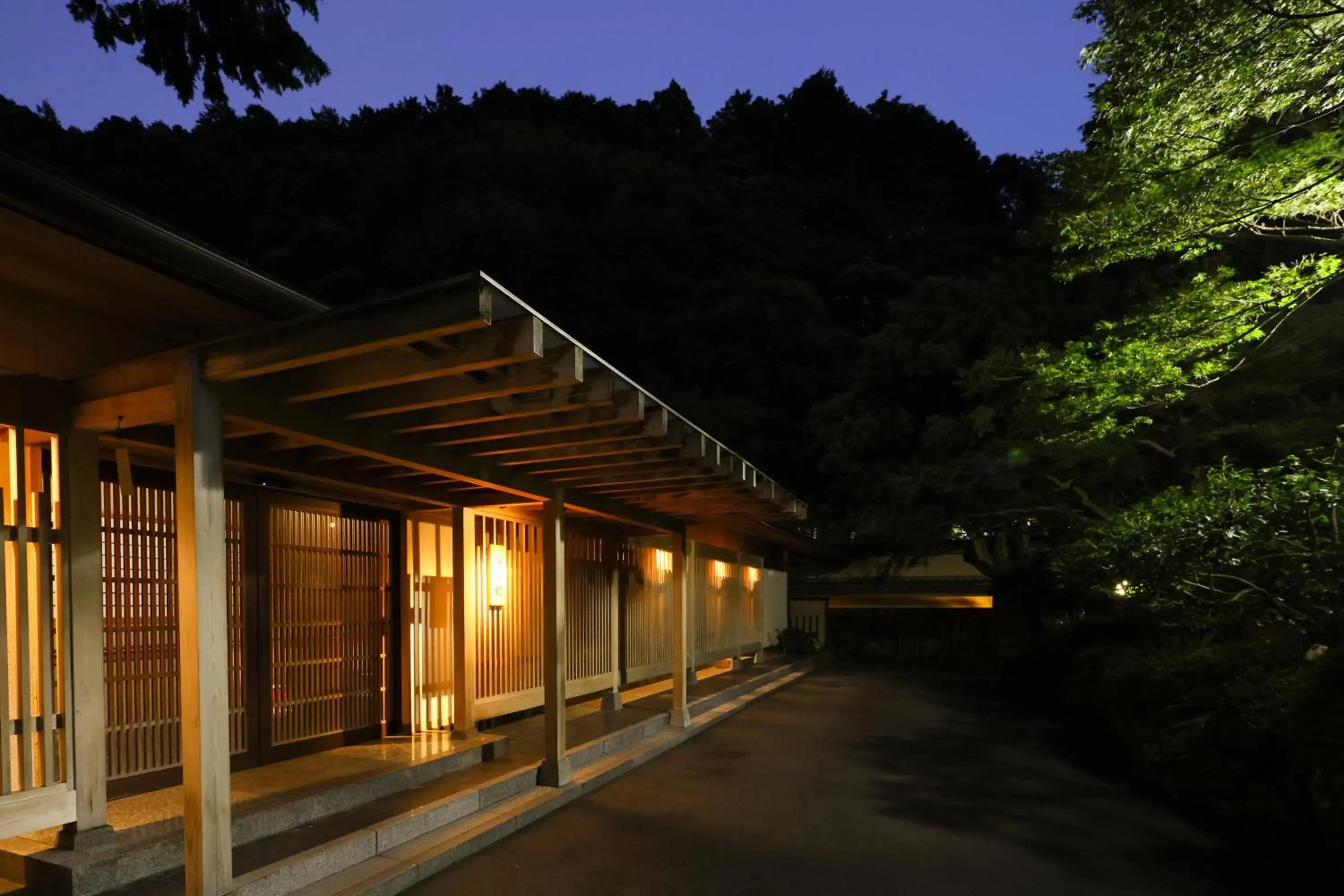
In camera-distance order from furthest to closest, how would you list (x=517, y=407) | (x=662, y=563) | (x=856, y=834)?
(x=662, y=563) < (x=856, y=834) < (x=517, y=407)

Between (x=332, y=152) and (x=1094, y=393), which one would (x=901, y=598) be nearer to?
(x=1094, y=393)

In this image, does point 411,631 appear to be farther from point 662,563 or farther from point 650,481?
point 662,563

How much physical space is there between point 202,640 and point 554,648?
13.3 ft

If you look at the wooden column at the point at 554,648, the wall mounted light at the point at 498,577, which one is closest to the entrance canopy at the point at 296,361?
the wooden column at the point at 554,648

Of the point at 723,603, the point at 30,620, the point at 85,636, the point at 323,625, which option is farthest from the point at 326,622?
the point at 723,603

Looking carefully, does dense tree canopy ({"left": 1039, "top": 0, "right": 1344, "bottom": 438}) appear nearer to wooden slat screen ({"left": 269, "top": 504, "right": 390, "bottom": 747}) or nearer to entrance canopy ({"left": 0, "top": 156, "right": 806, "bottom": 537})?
entrance canopy ({"left": 0, "top": 156, "right": 806, "bottom": 537})

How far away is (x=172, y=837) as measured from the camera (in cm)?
502

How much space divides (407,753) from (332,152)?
3505 cm

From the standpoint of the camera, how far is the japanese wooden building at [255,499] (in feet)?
14.1

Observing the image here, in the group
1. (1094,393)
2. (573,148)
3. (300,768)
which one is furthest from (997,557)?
(573,148)

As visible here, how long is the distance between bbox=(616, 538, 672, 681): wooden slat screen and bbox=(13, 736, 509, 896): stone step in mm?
5480

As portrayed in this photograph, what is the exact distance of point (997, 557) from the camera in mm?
22406

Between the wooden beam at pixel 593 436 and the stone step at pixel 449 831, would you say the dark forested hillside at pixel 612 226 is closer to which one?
the stone step at pixel 449 831

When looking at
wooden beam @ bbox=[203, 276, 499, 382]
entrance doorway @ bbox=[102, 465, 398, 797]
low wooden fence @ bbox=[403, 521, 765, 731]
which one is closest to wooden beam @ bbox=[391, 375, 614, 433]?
wooden beam @ bbox=[203, 276, 499, 382]
